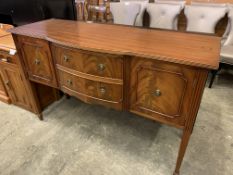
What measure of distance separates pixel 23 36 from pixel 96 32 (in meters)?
0.55

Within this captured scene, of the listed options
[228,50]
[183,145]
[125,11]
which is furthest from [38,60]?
[228,50]

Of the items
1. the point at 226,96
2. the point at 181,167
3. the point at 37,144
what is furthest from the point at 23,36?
the point at 226,96

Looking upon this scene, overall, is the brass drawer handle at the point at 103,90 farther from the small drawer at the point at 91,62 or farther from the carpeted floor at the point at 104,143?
the carpeted floor at the point at 104,143

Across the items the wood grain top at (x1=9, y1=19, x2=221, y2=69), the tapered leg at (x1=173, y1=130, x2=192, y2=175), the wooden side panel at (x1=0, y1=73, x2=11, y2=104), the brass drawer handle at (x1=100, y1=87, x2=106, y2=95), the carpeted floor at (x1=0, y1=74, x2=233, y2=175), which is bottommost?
the carpeted floor at (x1=0, y1=74, x2=233, y2=175)

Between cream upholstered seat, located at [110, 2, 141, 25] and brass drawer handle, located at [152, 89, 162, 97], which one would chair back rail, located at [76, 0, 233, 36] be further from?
brass drawer handle, located at [152, 89, 162, 97]

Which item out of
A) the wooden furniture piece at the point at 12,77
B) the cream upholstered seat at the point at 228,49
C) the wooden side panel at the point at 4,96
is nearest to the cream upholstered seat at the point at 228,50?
the cream upholstered seat at the point at 228,49

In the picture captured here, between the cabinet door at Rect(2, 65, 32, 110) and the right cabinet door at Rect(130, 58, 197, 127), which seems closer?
the right cabinet door at Rect(130, 58, 197, 127)

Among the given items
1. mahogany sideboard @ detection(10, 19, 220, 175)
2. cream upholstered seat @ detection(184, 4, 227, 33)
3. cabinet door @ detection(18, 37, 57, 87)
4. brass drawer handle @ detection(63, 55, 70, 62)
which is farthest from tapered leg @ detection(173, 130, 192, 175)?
cream upholstered seat @ detection(184, 4, 227, 33)

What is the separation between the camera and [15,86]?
1838 millimetres

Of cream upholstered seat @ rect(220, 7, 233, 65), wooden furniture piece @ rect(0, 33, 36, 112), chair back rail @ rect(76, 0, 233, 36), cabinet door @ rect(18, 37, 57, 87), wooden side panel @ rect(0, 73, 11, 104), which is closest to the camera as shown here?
cabinet door @ rect(18, 37, 57, 87)

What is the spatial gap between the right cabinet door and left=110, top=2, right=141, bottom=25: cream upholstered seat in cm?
190

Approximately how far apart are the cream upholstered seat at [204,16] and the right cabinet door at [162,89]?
186cm

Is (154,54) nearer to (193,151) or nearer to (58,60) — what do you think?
(58,60)

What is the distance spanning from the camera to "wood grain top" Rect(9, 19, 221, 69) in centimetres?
93
